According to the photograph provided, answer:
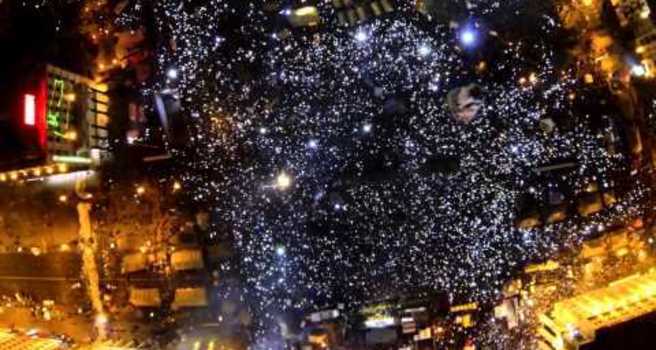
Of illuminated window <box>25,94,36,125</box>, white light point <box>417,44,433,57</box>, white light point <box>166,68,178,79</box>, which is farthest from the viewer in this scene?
white light point <box>166,68,178,79</box>

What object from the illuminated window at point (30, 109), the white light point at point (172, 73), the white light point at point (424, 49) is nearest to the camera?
the illuminated window at point (30, 109)

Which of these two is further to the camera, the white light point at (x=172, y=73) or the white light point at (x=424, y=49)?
the white light point at (x=172, y=73)

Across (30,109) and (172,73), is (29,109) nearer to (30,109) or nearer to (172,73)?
(30,109)

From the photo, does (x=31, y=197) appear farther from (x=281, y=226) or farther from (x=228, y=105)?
(x=281, y=226)

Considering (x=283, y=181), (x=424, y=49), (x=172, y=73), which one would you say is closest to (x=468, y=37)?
(x=424, y=49)

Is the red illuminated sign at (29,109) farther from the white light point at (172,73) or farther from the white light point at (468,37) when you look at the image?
the white light point at (468,37)

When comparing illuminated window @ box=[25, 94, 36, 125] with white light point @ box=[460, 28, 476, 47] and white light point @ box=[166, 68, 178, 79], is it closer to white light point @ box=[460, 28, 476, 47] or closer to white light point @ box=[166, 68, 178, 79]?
white light point @ box=[166, 68, 178, 79]

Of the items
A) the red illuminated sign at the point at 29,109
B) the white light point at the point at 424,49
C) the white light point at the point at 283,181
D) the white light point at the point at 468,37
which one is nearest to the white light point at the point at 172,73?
the red illuminated sign at the point at 29,109

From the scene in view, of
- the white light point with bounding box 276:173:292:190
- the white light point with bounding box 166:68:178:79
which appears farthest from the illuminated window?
the white light point with bounding box 276:173:292:190

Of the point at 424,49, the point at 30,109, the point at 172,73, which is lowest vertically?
the point at 30,109

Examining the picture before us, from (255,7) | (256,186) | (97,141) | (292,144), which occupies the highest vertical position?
(255,7)

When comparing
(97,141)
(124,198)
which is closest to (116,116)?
(97,141)
